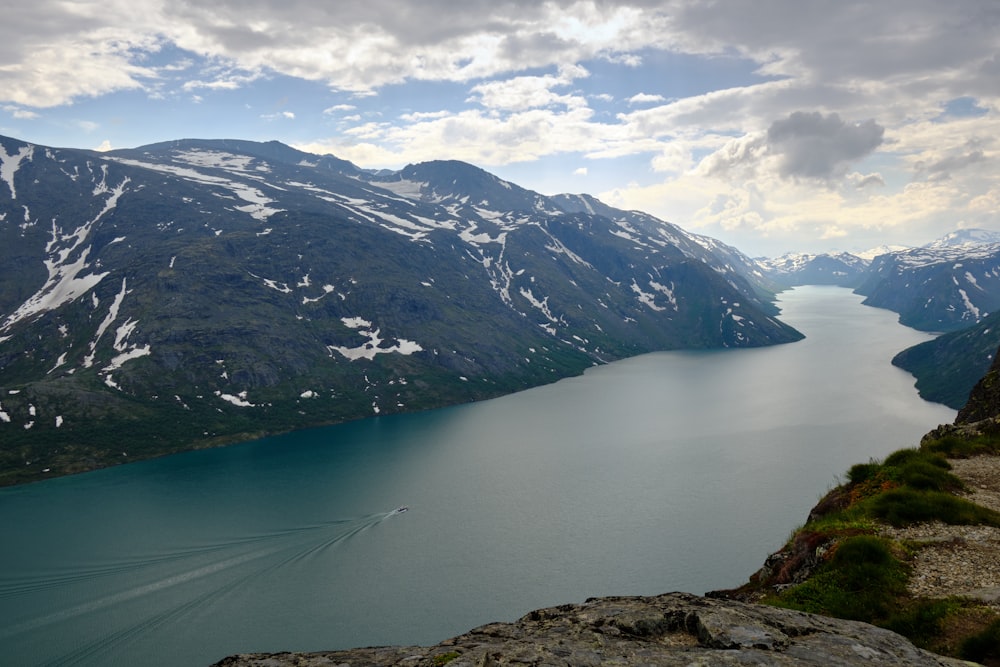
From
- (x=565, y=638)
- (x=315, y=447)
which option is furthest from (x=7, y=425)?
(x=565, y=638)

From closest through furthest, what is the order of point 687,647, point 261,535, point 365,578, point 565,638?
point 687,647 < point 565,638 < point 365,578 < point 261,535

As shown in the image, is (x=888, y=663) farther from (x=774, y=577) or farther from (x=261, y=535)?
(x=261, y=535)

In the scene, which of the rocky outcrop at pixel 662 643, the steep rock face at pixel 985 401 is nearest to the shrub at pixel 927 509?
the rocky outcrop at pixel 662 643

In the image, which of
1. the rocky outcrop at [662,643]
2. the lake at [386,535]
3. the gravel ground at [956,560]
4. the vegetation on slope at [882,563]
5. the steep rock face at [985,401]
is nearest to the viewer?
the rocky outcrop at [662,643]

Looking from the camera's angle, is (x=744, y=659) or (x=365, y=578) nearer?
(x=744, y=659)

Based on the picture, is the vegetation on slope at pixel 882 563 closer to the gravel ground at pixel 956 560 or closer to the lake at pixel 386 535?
the gravel ground at pixel 956 560
